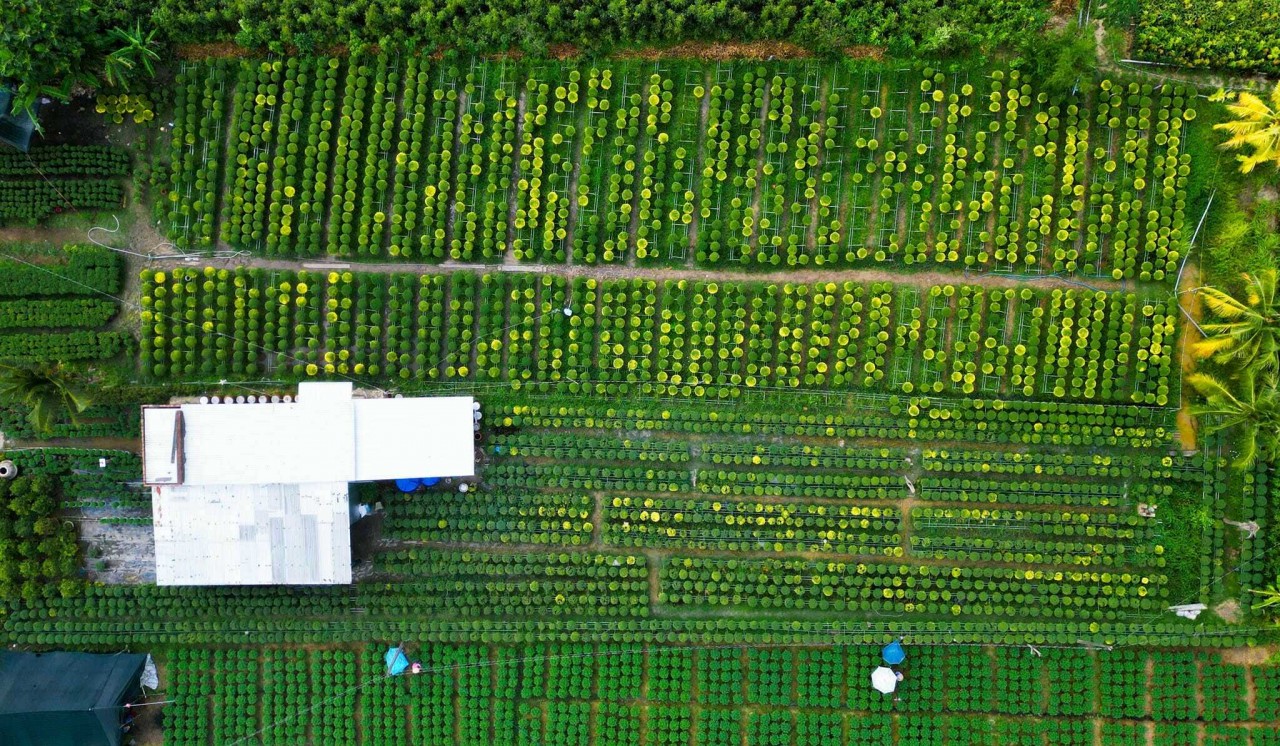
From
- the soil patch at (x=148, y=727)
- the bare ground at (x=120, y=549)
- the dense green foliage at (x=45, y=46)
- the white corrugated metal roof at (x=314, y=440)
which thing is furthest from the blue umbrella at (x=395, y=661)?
the dense green foliage at (x=45, y=46)

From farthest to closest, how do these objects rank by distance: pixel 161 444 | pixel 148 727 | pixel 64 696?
pixel 148 727 → pixel 64 696 → pixel 161 444

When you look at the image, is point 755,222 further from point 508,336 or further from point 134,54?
point 134,54

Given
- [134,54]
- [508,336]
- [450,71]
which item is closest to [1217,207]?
[508,336]

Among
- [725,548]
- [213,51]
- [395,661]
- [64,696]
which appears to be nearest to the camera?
[64,696]

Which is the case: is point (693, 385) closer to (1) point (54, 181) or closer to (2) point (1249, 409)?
(2) point (1249, 409)

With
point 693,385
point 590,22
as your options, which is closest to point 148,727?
point 693,385

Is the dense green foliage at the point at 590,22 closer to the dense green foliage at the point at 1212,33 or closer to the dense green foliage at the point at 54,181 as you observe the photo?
the dense green foliage at the point at 1212,33
